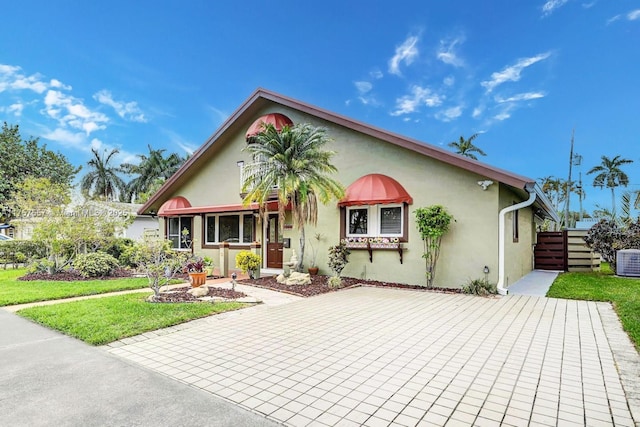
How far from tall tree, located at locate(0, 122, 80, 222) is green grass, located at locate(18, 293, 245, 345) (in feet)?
90.4

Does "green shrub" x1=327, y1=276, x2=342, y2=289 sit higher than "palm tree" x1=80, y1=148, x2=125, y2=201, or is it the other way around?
"palm tree" x1=80, y1=148, x2=125, y2=201

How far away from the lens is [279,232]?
51.2 ft

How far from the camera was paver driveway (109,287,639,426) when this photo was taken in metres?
3.59

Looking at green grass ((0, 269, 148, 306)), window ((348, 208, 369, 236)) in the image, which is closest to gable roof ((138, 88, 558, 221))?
window ((348, 208, 369, 236))

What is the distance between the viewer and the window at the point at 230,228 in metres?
16.7

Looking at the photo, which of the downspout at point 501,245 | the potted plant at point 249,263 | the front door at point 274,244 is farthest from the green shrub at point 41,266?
the downspout at point 501,245

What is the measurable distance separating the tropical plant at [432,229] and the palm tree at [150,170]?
1559 inches

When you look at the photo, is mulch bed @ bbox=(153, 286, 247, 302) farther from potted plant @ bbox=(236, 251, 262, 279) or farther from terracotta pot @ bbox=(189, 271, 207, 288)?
potted plant @ bbox=(236, 251, 262, 279)

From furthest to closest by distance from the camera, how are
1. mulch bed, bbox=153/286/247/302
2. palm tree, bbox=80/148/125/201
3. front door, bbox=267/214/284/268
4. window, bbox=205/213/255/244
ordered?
palm tree, bbox=80/148/125/201 → window, bbox=205/213/255/244 → front door, bbox=267/214/284/268 → mulch bed, bbox=153/286/247/302

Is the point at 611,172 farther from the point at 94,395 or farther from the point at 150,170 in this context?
the point at 150,170

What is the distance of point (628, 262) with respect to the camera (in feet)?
46.0

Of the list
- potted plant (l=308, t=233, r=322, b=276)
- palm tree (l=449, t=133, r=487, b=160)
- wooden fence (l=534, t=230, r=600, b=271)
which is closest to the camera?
potted plant (l=308, t=233, r=322, b=276)

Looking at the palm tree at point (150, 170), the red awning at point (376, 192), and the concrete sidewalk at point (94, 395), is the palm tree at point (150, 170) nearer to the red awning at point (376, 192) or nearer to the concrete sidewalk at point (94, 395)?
the red awning at point (376, 192)

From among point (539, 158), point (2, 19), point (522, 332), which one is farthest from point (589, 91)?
point (2, 19)
